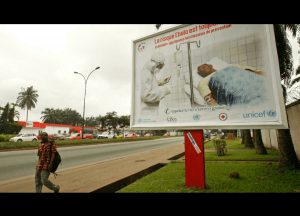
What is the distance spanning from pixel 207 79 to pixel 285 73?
7289mm

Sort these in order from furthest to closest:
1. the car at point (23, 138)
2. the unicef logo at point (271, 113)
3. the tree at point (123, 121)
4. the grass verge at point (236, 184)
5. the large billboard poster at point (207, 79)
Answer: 1. the tree at point (123, 121)
2. the car at point (23, 138)
3. the grass verge at point (236, 184)
4. the large billboard poster at point (207, 79)
5. the unicef logo at point (271, 113)

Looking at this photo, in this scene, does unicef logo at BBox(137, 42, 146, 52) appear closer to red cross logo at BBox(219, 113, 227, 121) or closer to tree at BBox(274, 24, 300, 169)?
red cross logo at BBox(219, 113, 227, 121)

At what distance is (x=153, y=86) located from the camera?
6.41m

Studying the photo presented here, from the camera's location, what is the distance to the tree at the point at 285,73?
8.40 metres

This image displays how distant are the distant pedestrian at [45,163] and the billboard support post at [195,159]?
3.12 metres

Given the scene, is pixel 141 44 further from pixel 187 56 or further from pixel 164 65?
pixel 187 56

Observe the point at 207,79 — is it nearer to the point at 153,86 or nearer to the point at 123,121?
the point at 153,86

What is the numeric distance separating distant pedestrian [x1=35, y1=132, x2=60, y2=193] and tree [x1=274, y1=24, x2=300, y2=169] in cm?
741

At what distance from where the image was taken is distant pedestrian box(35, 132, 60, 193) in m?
5.53

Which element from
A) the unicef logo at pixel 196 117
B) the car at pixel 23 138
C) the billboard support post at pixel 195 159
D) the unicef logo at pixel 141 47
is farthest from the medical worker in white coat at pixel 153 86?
the car at pixel 23 138

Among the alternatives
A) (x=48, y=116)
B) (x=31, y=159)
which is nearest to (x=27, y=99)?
(x=48, y=116)

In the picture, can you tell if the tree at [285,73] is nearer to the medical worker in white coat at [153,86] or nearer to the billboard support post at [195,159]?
the billboard support post at [195,159]

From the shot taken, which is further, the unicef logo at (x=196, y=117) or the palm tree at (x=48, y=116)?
the palm tree at (x=48, y=116)

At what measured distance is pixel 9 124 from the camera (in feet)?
190
